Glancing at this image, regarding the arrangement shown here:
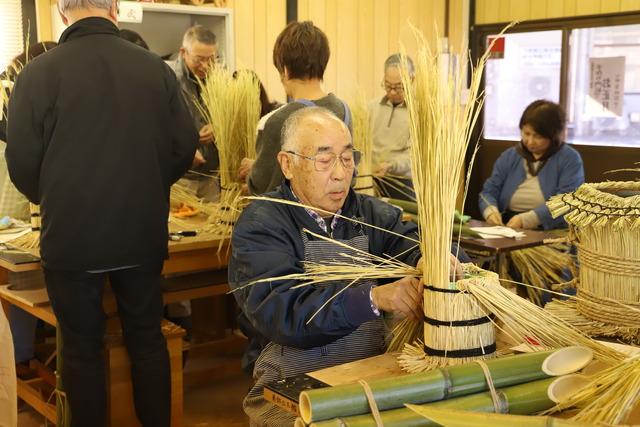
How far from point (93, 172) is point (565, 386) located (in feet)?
5.96

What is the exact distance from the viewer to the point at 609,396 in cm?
134

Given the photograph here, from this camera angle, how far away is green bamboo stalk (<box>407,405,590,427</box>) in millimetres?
1217

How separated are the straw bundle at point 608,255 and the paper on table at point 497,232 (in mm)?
1922

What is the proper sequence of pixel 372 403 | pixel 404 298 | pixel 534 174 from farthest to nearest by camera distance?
pixel 534 174, pixel 404 298, pixel 372 403

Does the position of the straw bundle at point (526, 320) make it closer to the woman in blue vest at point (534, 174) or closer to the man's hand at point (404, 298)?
the man's hand at point (404, 298)

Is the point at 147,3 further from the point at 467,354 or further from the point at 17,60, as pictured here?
the point at 467,354

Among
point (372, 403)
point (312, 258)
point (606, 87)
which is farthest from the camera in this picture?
point (606, 87)

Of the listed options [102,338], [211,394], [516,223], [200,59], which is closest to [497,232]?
[516,223]

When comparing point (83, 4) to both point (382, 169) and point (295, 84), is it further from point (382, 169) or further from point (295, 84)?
point (382, 169)

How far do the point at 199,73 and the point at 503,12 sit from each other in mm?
3407

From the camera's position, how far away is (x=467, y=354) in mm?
1706

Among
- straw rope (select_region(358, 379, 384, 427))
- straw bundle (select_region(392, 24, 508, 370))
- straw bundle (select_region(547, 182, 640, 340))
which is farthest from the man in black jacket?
straw rope (select_region(358, 379, 384, 427))

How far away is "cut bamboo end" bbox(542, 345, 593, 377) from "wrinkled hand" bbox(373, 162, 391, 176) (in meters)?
3.01

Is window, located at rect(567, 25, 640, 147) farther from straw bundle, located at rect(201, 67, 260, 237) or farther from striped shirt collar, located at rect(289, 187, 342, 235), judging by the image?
striped shirt collar, located at rect(289, 187, 342, 235)
